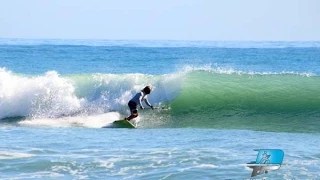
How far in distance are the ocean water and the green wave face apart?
1.3 inches

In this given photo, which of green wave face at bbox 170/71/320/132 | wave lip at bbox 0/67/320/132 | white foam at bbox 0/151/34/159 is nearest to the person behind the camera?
white foam at bbox 0/151/34/159

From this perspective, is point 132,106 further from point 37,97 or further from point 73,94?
point 73,94

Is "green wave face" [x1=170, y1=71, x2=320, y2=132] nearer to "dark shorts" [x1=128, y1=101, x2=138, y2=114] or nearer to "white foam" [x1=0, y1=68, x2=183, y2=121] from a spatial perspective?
"white foam" [x1=0, y1=68, x2=183, y2=121]

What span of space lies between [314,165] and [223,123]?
22.9 ft

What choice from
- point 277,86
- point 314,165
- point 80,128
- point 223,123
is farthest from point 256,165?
point 277,86

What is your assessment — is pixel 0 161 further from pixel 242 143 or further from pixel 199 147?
pixel 242 143

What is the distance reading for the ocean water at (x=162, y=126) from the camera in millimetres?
10234

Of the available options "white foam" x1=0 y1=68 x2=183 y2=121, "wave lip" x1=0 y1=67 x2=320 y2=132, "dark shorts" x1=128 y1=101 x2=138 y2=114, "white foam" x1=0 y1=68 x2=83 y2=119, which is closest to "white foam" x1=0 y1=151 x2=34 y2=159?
"wave lip" x1=0 y1=67 x2=320 y2=132

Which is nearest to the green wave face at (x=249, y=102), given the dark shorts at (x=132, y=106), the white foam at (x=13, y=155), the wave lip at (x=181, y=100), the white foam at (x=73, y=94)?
the wave lip at (x=181, y=100)

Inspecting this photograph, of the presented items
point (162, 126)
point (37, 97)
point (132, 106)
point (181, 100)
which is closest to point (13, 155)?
point (132, 106)

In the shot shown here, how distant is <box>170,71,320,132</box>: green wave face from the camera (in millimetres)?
17453

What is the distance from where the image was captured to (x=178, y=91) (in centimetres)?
2091

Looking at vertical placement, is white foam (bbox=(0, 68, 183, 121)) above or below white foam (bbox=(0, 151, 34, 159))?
above

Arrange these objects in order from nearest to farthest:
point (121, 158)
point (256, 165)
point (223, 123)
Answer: point (256, 165) → point (121, 158) → point (223, 123)
